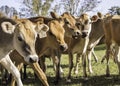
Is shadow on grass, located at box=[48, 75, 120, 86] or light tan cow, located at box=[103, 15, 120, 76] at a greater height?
light tan cow, located at box=[103, 15, 120, 76]

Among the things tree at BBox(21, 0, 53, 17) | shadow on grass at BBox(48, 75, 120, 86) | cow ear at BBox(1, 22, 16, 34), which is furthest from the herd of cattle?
tree at BBox(21, 0, 53, 17)

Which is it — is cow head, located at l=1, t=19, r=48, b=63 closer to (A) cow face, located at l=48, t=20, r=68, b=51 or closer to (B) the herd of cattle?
(B) the herd of cattle

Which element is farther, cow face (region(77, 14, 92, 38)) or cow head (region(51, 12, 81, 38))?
cow face (region(77, 14, 92, 38))

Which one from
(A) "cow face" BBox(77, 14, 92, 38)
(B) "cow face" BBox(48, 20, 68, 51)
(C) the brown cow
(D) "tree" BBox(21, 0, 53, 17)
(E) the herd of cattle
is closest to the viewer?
(E) the herd of cattle

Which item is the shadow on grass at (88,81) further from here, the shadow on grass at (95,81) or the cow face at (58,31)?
the cow face at (58,31)

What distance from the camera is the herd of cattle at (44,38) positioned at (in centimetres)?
737

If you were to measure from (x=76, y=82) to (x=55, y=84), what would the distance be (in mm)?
659

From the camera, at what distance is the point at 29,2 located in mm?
43812

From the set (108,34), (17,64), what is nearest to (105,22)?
(108,34)

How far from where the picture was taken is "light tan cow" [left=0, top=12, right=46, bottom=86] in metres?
7.16

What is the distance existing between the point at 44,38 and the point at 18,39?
106 inches

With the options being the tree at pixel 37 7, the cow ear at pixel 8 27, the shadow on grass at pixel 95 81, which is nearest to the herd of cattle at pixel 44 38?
the cow ear at pixel 8 27

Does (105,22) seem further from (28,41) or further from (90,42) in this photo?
(28,41)

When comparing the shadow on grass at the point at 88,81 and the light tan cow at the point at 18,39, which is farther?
the shadow on grass at the point at 88,81
